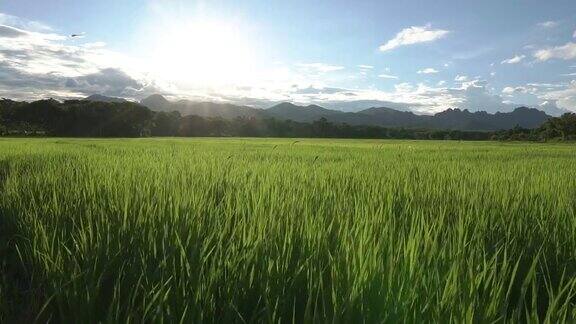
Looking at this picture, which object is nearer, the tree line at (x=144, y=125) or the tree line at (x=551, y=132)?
the tree line at (x=551, y=132)

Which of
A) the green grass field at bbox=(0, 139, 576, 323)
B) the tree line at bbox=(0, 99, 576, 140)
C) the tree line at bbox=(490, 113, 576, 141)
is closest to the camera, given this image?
the green grass field at bbox=(0, 139, 576, 323)

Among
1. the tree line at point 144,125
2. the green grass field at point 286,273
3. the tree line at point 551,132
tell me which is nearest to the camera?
the green grass field at point 286,273

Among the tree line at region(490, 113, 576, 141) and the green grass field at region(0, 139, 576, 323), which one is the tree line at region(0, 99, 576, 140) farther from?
the green grass field at region(0, 139, 576, 323)

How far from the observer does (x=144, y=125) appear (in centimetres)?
7069

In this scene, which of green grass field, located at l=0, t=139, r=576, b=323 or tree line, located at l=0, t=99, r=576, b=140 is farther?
tree line, located at l=0, t=99, r=576, b=140

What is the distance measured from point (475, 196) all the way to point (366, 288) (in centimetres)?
215

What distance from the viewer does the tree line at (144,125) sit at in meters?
65.2

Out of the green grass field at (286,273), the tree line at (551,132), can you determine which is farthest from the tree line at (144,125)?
the green grass field at (286,273)

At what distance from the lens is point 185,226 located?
76.2 inches

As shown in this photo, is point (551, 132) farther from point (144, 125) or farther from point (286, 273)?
point (286, 273)

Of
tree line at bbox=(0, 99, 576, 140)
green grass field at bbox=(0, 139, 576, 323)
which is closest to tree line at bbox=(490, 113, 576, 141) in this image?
tree line at bbox=(0, 99, 576, 140)

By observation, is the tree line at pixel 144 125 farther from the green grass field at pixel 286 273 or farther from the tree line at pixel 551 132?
the green grass field at pixel 286 273

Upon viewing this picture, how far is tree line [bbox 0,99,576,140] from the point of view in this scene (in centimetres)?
6524

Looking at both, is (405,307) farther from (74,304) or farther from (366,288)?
(74,304)
